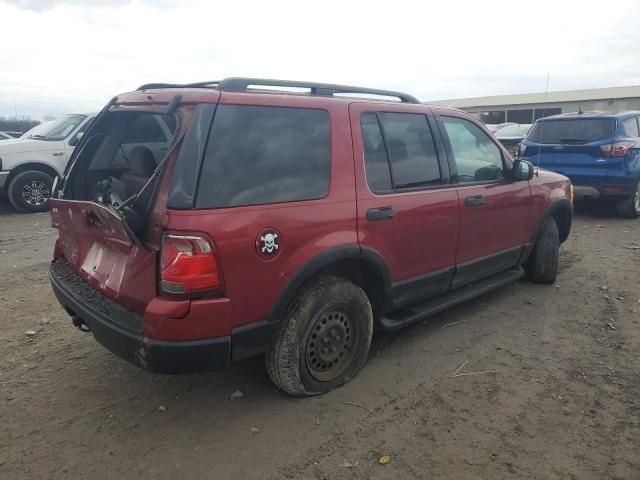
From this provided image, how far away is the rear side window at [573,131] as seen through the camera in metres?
8.05

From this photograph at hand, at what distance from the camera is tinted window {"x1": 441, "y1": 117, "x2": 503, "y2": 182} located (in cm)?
395

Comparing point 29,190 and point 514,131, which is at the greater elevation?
point 514,131

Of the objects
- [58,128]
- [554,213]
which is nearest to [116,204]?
[554,213]

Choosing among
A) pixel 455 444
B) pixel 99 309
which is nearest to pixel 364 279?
pixel 455 444

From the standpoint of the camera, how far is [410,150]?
3.58 meters

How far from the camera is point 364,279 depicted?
133 inches

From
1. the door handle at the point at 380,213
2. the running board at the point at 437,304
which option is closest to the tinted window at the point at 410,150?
the door handle at the point at 380,213

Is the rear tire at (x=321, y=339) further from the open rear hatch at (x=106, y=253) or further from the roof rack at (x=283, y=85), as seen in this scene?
the roof rack at (x=283, y=85)

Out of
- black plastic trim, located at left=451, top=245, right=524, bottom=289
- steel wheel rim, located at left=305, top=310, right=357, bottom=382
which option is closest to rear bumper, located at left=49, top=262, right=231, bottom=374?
steel wheel rim, located at left=305, top=310, right=357, bottom=382

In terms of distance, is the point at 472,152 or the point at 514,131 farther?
the point at 514,131

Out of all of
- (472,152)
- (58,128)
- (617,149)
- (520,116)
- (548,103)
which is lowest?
(617,149)

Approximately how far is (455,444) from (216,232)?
1.69m

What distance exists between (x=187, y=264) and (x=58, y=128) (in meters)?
9.02

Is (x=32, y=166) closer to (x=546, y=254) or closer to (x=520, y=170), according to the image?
(x=520, y=170)
